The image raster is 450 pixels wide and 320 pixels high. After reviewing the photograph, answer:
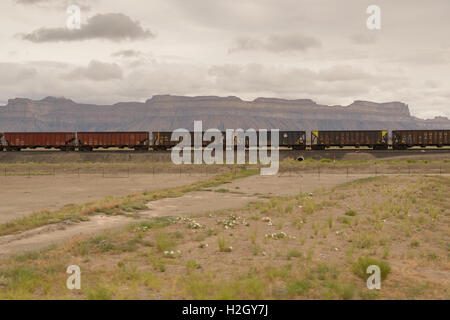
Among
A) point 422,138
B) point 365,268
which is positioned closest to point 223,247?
point 365,268

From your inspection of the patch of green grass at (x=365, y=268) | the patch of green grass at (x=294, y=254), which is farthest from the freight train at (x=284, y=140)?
the patch of green grass at (x=365, y=268)

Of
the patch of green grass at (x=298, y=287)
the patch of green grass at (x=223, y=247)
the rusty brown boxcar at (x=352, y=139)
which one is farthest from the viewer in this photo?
the rusty brown boxcar at (x=352, y=139)

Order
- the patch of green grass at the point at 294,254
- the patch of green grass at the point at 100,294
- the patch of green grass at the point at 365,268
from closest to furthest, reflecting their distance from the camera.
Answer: the patch of green grass at the point at 100,294 → the patch of green grass at the point at 365,268 → the patch of green grass at the point at 294,254

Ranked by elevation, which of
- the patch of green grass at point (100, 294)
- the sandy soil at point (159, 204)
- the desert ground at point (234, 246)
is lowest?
the sandy soil at point (159, 204)

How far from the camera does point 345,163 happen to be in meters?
50.5

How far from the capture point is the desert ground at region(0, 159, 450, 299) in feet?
27.8

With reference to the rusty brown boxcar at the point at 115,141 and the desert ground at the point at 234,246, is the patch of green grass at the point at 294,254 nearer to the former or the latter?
the desert ground at the point at 234,246

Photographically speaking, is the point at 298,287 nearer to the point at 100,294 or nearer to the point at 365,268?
the point at 365,268

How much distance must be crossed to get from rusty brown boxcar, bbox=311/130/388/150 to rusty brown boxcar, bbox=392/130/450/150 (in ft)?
7.82

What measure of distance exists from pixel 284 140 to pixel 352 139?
11.7m

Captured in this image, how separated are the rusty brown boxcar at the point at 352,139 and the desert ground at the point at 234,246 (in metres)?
40.2

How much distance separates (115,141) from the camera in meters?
69.3

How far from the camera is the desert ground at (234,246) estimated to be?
27.8 feet
